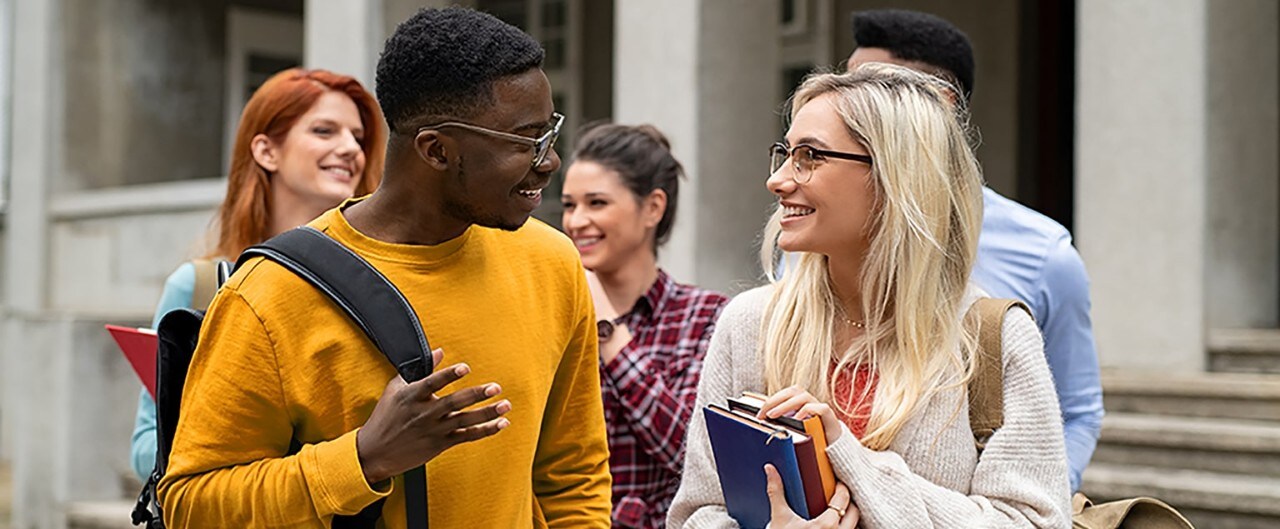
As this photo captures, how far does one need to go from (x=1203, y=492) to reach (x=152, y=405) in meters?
3.81

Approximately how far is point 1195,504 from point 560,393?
3.77 meters

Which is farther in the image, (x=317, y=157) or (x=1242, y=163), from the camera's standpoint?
(x=1242, y=163)

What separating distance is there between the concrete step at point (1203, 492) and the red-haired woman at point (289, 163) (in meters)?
3.37

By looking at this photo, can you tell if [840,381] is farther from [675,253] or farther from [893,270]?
[675,253]

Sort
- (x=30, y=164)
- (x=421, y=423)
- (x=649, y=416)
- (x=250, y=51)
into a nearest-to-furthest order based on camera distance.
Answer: (x=421, y=423)
(x=649, y=416)
(x=30, y=164)
(x=250, y=51)

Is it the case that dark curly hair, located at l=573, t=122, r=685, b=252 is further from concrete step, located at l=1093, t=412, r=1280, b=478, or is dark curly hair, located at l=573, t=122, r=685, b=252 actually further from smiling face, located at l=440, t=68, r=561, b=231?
concrete step, located at l=1093, t=412, r=1280, b=478

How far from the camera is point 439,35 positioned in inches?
88.3

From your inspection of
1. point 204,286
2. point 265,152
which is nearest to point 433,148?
point 204,286

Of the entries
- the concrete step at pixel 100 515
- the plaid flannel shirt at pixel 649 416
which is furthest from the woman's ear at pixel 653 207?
the concrete step at pixel 100 515

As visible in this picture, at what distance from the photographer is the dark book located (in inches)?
91.9

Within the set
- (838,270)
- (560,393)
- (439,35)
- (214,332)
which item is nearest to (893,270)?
(838,270)

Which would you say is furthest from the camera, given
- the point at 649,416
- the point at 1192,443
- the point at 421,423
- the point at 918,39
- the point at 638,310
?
the point at 1192,443

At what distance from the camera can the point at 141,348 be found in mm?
3283

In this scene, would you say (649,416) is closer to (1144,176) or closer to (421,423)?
(421,423)
